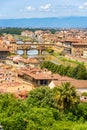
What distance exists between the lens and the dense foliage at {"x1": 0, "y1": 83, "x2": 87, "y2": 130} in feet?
81.5

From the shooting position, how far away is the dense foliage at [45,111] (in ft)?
81.5

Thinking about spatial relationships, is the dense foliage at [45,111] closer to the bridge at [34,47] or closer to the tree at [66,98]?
the tree at [66,98]

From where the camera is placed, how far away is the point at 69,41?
102m

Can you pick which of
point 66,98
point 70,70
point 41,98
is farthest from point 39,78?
point 66,98

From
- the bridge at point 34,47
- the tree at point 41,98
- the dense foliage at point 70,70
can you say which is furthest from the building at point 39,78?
the bridge at point 34,47

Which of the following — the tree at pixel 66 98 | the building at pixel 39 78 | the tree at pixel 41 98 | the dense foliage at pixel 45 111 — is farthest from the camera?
the building at pixel 39 78

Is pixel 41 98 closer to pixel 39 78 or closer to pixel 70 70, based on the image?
pixel 39 78

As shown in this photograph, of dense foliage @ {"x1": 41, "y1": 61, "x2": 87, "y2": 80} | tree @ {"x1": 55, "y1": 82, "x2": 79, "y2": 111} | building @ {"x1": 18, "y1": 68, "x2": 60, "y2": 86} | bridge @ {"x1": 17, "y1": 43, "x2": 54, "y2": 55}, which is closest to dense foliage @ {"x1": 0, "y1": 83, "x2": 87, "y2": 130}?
tree @ {"x1": 55, "y1": 82, "x2": 79, "y2": 111}

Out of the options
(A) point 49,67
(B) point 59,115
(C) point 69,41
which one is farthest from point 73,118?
(C) point 69,41

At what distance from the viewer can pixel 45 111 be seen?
2786 centimetres

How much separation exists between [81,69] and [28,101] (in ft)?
80.8

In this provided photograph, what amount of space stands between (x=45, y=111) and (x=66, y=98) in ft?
9.54

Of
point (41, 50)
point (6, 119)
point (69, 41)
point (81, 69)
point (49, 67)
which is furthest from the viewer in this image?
point (69, 41)

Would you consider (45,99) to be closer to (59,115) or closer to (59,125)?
(59,115)
